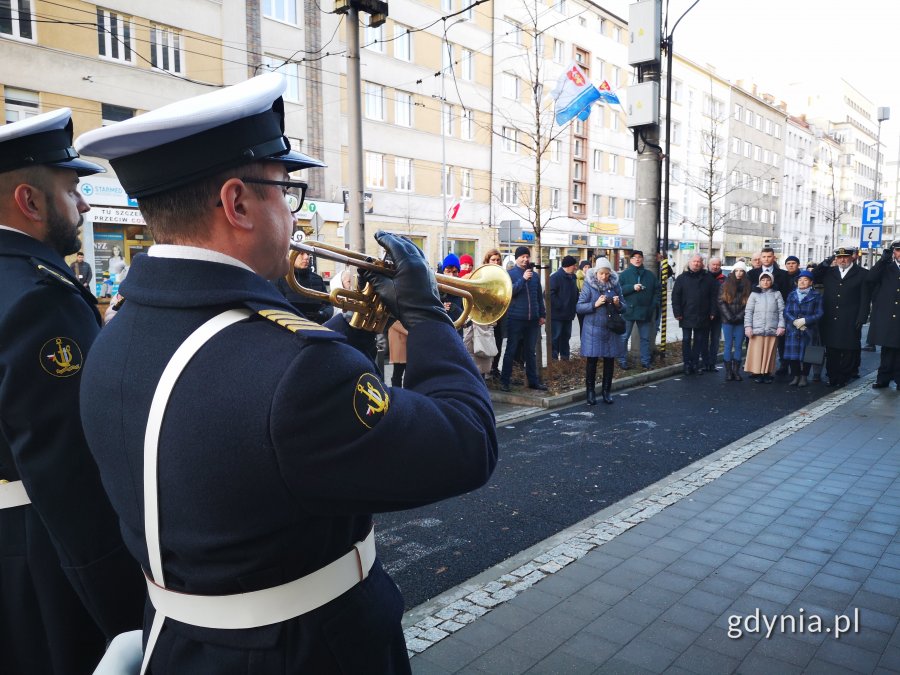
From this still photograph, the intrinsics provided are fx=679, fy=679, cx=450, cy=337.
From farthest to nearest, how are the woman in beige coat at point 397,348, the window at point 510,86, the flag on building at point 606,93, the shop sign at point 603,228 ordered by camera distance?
the shop sign at point 603,228 < the window at point 510,86 < the flag on building at point 606,93 < the woman in beige coat at point 397,348

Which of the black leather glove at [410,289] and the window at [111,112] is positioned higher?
the window at [111,112]

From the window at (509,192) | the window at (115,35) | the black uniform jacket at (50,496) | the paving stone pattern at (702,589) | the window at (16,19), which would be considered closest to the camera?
the black uniform jacket at (50,496)

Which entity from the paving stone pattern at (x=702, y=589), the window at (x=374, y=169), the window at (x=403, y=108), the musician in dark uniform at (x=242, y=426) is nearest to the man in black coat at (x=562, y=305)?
the paving stone pattern at (x=702, y=589)

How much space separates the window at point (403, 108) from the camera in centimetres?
3016

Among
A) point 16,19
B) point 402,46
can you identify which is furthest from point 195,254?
point 402,46

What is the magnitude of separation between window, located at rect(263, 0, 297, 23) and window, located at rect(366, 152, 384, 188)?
6089mm

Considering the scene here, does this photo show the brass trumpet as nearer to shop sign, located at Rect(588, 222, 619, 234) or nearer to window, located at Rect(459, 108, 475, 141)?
window, located at Rect(459, 108, 475, 141)

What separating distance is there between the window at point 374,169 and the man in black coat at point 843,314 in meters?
21.1

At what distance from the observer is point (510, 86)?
36094 millimetres

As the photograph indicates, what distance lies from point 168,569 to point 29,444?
0.80m

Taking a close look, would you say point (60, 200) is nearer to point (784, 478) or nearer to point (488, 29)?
point (784, 478)

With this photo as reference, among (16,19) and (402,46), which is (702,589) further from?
(402,46)

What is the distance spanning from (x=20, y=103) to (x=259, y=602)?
2212cm

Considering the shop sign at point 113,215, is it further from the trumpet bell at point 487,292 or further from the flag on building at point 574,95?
the trumpet bell at point 487,292
